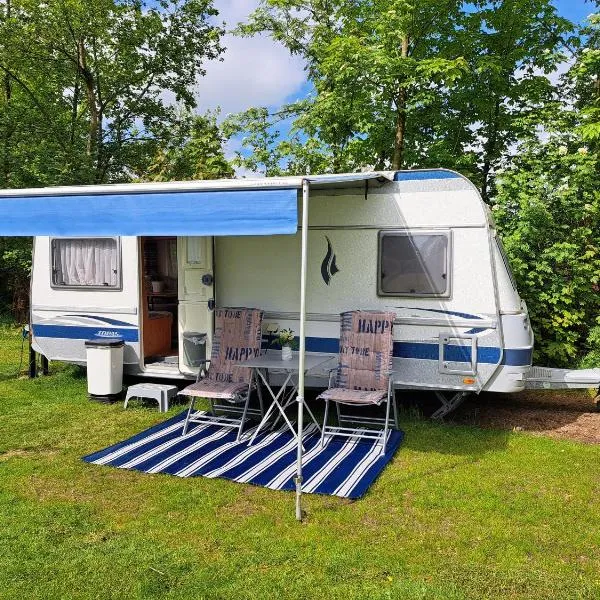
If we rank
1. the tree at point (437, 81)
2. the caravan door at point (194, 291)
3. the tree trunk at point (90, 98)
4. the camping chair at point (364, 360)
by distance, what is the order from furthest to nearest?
1. the tree trunk at point (90, 98)
2. the tree at point (437, 81)
3. the caravan door at point (194, 291)
4. the camping chair at point (364, 360)

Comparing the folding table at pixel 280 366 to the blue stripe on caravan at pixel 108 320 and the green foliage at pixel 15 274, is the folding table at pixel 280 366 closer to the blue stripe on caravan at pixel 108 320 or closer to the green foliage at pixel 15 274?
the blue stripe on caravan at pixel 108 320

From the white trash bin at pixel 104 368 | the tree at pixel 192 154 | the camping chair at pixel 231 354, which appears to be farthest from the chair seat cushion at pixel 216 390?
the tree at pixel 192 154

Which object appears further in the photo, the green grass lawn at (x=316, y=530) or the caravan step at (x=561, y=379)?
the caravan step at (x=561, y=379)

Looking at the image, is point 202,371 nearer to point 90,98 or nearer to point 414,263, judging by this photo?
point 414,263

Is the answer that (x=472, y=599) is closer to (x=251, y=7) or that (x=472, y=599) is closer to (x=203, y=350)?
(x=203, y=350)

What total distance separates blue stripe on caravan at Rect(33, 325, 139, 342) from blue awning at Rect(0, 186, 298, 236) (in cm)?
185

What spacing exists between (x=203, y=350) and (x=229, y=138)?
7264 mm

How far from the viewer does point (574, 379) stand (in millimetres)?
5914

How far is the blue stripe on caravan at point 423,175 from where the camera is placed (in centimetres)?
554

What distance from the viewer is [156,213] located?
4613mm

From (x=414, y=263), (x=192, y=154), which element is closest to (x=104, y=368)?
(x=414, y=263)

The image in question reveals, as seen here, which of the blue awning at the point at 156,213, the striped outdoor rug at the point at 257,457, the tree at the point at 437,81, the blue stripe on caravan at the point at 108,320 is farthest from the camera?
the tree at the point at 437,81

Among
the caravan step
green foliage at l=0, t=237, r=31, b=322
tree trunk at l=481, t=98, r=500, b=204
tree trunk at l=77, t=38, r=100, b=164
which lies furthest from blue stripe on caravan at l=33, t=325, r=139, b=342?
tree trunk at l=77, t=38, r=100, b=164

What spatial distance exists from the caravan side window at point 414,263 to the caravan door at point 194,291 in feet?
6.26
